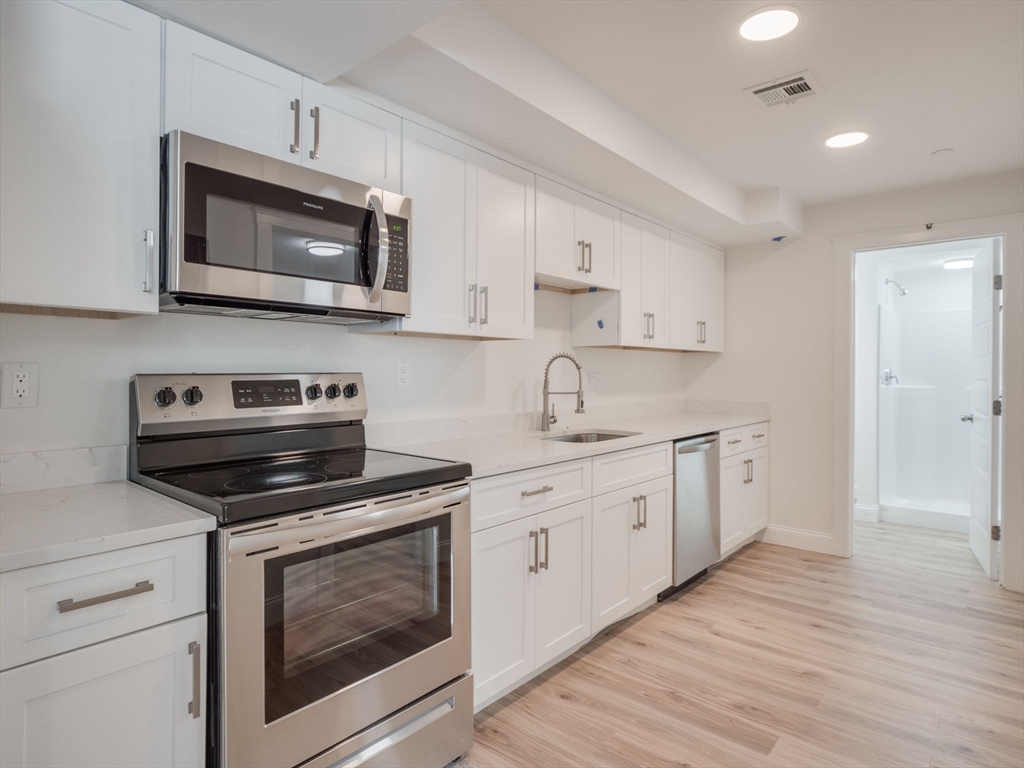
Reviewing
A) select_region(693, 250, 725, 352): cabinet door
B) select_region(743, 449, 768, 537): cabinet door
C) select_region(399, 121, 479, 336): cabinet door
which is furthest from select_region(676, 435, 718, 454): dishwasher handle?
select_region(399, 121, 479, 336): cabinet door

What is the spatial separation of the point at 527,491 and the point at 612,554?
2.40ft

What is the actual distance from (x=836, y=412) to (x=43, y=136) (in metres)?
4.27

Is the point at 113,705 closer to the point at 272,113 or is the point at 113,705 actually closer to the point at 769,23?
the point at 272,113

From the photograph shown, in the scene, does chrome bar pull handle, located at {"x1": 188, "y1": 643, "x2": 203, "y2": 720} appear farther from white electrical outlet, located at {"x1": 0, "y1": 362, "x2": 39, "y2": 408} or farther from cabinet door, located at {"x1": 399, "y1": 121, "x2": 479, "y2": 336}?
cabinet door, located at {"x1": 399, "y1": 121, "x2": 479, "y2": 336}

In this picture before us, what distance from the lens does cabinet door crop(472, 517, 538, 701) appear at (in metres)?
1.99

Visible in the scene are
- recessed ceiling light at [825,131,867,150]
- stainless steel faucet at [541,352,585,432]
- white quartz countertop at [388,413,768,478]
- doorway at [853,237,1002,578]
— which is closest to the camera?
white quartz countertop at [388,413,768,478]

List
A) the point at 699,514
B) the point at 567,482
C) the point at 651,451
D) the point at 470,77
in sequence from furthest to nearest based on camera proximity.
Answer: the point at 699,514, the point at 651,451, the point at 567,482, the point at 470,77

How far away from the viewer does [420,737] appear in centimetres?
175

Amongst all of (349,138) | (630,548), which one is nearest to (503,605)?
(630,548)

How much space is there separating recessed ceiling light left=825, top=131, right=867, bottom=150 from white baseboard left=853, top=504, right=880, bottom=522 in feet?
10.6

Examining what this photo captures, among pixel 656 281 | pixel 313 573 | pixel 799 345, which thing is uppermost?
pixel 656 281

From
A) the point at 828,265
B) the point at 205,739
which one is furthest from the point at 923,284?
the point at 205,739

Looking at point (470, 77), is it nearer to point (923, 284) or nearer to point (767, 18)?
point (767, 18)

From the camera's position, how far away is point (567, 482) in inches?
93.3
